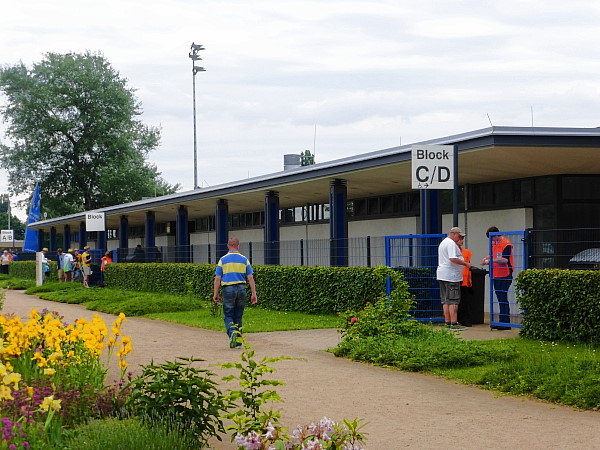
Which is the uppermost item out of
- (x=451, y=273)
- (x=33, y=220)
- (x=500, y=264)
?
(x=33, y=220)

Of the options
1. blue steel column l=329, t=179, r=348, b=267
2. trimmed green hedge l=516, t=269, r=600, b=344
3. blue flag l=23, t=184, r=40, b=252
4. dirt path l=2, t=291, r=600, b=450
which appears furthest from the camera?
blue flag l=23, t=184, r=40, b=252

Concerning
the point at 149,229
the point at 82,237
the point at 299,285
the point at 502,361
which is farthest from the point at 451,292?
the point at 82,237

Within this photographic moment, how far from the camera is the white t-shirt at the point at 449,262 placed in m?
15.4

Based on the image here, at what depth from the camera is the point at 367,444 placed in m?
7.21

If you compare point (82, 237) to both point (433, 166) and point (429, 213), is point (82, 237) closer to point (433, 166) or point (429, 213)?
point (429, 213)

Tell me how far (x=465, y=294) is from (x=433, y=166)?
2842mm

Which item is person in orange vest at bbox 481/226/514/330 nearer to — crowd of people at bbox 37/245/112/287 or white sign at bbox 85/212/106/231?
white sign at bbox 85/212/106/231

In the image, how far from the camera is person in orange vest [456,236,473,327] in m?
16.2

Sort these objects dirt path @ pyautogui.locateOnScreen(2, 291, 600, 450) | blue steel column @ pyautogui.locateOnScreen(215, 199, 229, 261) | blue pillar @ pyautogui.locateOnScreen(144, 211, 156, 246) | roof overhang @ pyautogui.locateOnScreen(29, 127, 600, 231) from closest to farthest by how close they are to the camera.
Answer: dirt path @ pyautogui.locateOnScreen(2, 291, 600, 450)
roof overhang @ pyautogui.locateOnScreen(29, 127, 600, 231)
blue steel column @ pyautogui.locateOnScreen(215, 199, 229, 261)
blue pillar @ pyautogui.locateOnScreen(144, 211, 156, 246)

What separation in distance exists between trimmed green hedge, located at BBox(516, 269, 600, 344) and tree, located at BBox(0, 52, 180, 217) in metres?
55.5

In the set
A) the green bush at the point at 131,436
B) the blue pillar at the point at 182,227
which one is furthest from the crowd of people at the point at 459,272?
the blue pillar at the point at 182,227

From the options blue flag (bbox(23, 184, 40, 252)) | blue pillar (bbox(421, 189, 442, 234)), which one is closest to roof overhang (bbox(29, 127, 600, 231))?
blue pillar (bbox(421, 189, 442, 234))

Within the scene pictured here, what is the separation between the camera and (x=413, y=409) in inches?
346

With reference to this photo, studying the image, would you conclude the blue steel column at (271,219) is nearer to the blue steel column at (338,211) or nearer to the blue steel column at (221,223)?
the blue steel column at (338,211)
